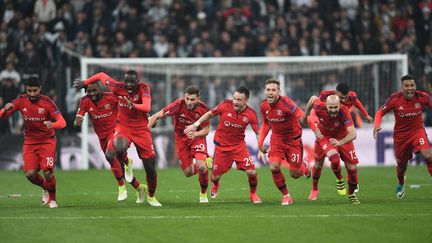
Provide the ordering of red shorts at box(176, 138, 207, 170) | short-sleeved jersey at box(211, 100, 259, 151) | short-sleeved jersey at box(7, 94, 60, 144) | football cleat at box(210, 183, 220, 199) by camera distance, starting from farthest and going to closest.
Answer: red shorts at box(176, 138, 207, 170) → football cleat at box(210, 183, 220, 199) → short-sleeved jersey at box(211, 100, 259, 151) → short-sleeved jersey at box(7, 94, 60, 144)

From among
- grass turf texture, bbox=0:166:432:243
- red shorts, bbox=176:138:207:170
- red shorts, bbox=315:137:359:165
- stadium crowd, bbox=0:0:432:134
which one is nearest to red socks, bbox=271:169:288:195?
grass turf texture, bbox=0:166:432:243

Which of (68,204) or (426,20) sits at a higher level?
(426,20)

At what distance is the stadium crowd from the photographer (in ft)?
85.6

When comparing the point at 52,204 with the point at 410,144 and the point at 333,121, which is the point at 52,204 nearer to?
the point at 333,121

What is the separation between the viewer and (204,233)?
37.2 feet

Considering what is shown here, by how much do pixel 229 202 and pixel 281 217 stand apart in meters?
2.50

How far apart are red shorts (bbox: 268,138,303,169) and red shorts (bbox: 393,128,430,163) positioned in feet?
6.02

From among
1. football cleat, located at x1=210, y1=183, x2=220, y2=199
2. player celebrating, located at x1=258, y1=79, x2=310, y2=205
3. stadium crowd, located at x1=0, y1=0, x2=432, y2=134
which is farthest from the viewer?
stadium crowd, located at x1=0, y1=0, x2=432, y2=134

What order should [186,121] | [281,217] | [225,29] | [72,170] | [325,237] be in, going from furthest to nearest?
[225,29] < [72,170] < [186,121] < [281,217] < [325,237]

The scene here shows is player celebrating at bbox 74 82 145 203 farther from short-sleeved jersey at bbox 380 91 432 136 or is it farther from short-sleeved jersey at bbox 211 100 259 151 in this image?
short-sleeved jersey at bbox 380 91 432 136

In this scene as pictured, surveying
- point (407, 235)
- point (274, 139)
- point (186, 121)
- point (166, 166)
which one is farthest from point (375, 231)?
point (166, 166)

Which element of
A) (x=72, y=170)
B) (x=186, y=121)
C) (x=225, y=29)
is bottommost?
(x=72, y=170)

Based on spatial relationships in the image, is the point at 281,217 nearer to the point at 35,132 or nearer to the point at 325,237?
the point at 325,237

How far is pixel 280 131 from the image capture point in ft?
50.0
